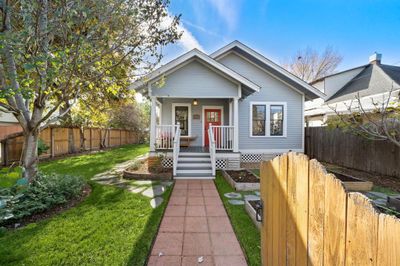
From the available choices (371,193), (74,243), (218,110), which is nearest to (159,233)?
(74,243)

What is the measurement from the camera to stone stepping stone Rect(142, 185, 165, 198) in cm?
567

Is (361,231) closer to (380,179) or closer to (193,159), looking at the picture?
(193,159)

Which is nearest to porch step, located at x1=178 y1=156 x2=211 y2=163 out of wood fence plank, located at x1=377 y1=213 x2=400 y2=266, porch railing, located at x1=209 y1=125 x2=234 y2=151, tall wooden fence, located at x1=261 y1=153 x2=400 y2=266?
porch railing, located at x1=209 y1=125 x2=234 y2=151

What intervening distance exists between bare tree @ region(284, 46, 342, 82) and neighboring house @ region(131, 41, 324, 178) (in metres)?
18.2

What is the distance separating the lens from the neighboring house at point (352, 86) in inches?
489

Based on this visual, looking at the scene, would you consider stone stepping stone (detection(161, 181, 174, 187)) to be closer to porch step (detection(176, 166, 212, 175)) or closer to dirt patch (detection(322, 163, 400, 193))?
porch step (detection(176, 166, 212, 175))

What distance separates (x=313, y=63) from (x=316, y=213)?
30.2 metres

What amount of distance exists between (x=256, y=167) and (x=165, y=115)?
18.0 ft

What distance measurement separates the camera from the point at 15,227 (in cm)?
376

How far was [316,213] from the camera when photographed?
4.29 feet

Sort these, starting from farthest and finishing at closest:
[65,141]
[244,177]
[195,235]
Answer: [65,141] → [244,177] → [195,235]

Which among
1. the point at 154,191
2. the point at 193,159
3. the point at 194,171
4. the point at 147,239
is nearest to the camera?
the point at 147,239

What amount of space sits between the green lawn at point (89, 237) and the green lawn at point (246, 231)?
1.51 meters

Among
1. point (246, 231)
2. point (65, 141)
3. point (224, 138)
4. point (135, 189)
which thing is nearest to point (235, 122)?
point (224, 138)
